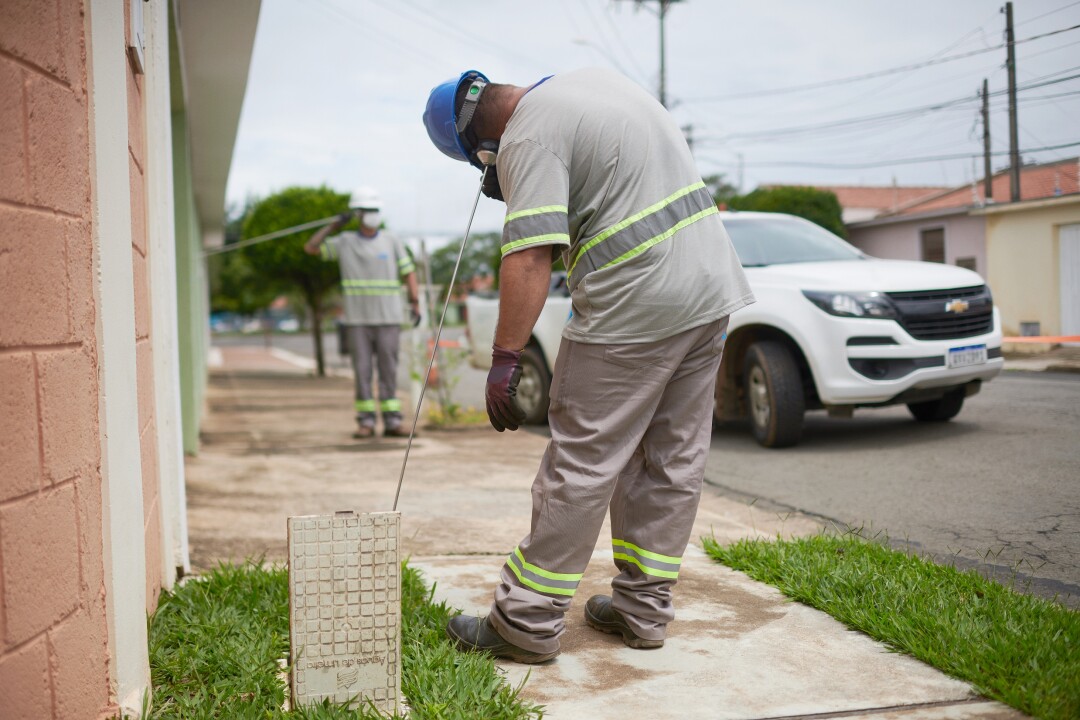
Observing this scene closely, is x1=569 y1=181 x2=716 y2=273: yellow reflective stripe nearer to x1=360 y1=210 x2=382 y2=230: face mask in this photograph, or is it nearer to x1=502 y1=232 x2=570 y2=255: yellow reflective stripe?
x1=502 y1=232 x2=570 y2=255: yellow reflective stripe

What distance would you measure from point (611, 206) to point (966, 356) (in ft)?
12.8

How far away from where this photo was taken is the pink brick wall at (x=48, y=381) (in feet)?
5.82

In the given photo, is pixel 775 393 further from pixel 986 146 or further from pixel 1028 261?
pixel 986 146

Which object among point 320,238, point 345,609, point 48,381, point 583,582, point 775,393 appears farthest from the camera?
point 320,238

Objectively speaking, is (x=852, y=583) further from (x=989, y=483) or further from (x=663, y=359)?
(x=989, y=483)

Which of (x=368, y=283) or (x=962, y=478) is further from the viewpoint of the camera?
(x=368, y=283)

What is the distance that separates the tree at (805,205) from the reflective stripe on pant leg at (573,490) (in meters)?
5.30

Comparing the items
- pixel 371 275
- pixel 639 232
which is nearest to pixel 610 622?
pixel 639 232

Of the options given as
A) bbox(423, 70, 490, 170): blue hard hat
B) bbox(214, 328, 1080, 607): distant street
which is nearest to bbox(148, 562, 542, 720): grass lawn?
bbox(423, 70, 490, 170): blue hard hat

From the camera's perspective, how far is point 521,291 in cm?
262

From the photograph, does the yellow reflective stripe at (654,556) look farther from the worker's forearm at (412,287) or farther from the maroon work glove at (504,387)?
the worker's forearm at (412,287)

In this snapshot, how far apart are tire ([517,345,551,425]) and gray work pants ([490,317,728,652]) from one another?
17.4 feet

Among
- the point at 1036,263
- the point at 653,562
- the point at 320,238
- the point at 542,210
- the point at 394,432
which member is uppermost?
the point at 320,238

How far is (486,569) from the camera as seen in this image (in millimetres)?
3719
